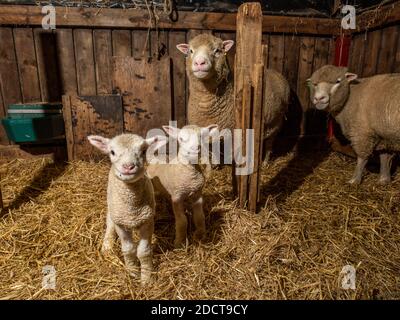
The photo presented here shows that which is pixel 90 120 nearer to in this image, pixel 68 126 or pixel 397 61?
pixel 68 126

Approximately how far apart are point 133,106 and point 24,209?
2005 millimetres

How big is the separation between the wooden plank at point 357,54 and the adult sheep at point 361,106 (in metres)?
1.07

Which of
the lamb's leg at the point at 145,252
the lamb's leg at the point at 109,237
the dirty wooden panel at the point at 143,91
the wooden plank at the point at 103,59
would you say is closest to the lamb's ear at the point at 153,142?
the lamb's leg at the point at 145,252

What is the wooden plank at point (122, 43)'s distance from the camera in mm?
4457

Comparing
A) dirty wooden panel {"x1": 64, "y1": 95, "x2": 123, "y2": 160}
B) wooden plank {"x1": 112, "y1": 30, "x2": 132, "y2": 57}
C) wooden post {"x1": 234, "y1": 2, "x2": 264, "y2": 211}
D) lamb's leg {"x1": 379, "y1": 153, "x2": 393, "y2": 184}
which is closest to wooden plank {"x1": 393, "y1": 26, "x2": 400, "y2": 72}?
lamb's leg {"x1": 379, "y1": 153, "x2": 393, "y2": 184}

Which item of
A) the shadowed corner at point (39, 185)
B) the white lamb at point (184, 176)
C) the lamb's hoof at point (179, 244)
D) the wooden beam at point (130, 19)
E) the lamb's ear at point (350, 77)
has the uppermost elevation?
the wooden beam at point (130, 19)

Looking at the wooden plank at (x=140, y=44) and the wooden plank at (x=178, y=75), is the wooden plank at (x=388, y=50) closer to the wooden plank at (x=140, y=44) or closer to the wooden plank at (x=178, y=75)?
the wooden plank at (x=178, y=75)

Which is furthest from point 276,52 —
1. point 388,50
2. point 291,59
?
point 388,50

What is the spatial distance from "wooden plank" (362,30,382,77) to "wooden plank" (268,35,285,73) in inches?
49.6

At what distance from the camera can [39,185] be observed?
375 cm

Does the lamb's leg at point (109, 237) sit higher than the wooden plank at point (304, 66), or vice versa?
the wooden plank at point (304, 66)

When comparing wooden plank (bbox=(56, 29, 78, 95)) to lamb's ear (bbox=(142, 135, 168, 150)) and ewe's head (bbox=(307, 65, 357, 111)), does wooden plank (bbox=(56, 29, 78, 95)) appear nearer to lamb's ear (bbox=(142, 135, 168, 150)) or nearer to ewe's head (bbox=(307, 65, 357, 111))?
lamb's ear (bbox=(142, 135, 168, 150))
